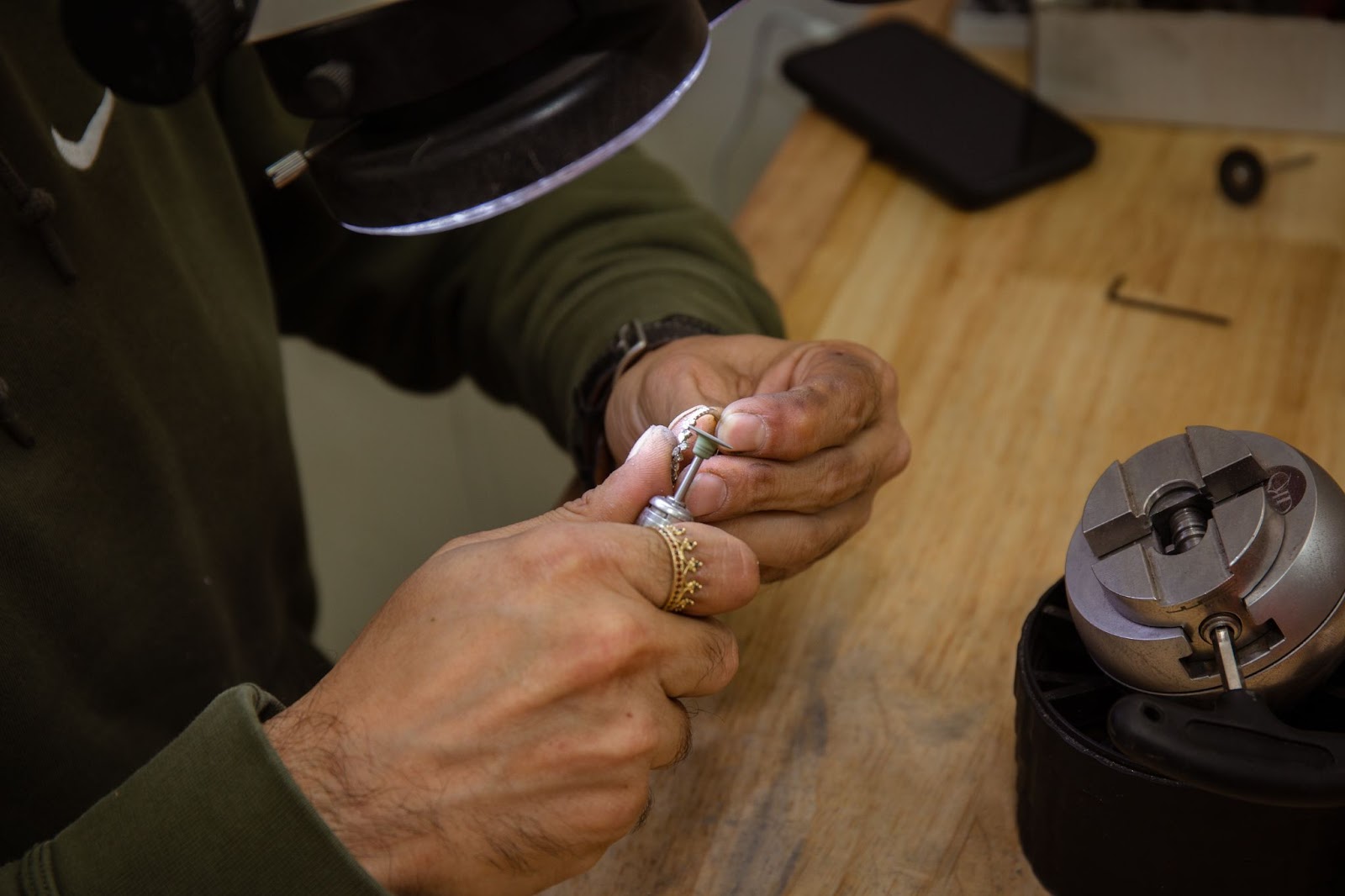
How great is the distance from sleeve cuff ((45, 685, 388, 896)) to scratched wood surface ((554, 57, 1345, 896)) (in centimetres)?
17

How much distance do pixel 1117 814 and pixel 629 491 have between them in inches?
11.7

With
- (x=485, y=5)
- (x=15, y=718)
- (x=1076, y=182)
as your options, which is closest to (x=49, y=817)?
(x=15, y=718)

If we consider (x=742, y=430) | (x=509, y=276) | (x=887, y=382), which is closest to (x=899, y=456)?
(x=887, y=382)

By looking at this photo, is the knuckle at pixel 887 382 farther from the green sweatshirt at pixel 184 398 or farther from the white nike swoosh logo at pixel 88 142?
the white nike swoosh logo at pixel 88 142

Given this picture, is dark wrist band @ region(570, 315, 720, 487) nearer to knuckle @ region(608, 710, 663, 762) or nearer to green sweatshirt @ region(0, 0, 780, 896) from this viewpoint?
green sweatshirt @ region(0, 0, 780, 896)

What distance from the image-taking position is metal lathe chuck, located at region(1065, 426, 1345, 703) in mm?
525

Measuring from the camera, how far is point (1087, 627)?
579mm

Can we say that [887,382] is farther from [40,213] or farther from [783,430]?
[40,213]

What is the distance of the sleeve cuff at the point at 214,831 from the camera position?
550mm

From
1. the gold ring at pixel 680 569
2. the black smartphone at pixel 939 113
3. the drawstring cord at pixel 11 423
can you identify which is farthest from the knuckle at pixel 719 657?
the black smartphone at pixel 939 113

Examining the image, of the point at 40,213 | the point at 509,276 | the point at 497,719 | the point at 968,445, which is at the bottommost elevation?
the point at 968,445

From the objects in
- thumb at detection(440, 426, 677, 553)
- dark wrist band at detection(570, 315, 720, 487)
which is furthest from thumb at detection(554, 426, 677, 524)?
dark wrist band at detection(570, 315, 720, 487)

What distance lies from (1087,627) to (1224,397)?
0.44 meters

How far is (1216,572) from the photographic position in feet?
1.74
